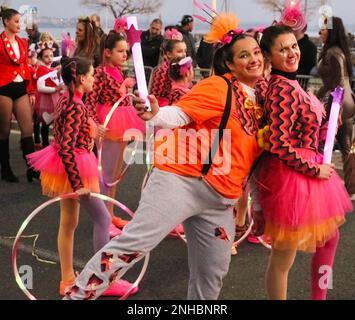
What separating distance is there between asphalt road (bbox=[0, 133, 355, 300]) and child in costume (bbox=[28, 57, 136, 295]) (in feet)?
0.93

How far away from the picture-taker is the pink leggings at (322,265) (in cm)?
332

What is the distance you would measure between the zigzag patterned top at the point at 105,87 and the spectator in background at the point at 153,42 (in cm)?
529

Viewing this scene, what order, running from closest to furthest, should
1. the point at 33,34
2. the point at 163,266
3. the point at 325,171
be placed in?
the point at 325,171
the point at 163,266
the point at 33,34

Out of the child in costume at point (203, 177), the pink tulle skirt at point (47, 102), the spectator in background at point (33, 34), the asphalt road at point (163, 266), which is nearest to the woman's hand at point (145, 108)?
the child in costume at point (203, 177)

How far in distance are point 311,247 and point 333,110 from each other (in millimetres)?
812

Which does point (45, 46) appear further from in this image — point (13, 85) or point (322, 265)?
point (322, 265)

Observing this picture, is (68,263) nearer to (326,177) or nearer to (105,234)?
(105,234)

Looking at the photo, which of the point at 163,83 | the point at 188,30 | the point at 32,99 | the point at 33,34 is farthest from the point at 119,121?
the point at 33,34

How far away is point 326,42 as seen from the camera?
5867 millimetres

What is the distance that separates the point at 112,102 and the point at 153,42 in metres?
5.45

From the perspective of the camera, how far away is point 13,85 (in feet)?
21.6

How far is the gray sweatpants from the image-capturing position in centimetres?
282

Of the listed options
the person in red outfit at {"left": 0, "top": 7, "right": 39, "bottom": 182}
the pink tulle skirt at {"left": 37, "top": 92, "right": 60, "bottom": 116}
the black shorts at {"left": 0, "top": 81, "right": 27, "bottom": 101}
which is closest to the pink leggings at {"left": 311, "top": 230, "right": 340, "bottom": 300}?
the person in red outfit at {"left": 0, "top": 7, "right": 39, "bottom": 182}
